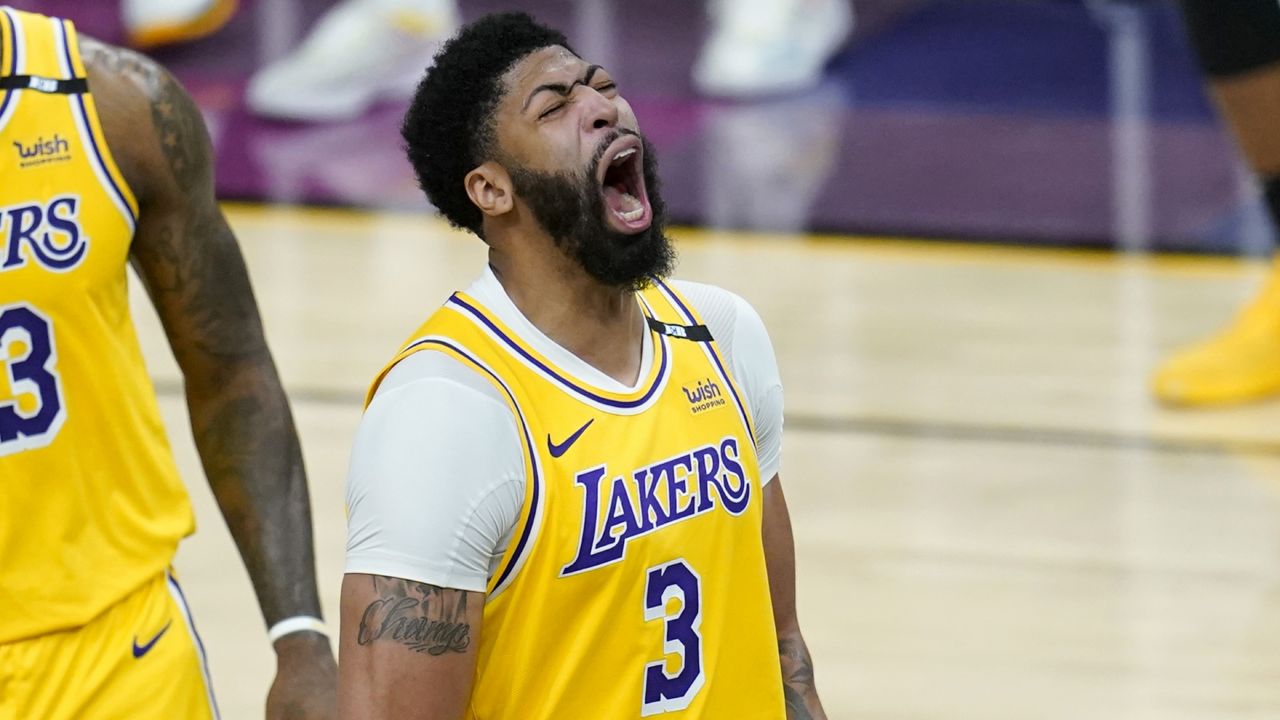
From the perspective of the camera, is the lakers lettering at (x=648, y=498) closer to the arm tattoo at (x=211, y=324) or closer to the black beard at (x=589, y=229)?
the black beard at (x=589, y=229)

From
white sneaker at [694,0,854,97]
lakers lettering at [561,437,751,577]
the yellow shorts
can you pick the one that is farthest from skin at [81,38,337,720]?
white sneaker at [694,0,854,97]

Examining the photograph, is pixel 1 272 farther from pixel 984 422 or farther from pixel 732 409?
pixel 984 422

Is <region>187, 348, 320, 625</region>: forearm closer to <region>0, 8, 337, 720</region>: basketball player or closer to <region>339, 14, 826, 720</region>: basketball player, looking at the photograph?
<region>0, 8, 337, 720</region>: basketball player

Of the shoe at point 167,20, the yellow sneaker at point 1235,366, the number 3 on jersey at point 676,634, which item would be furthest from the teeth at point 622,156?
the shoe at point 167,20

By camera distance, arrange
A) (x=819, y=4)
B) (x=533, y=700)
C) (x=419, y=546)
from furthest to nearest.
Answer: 1. (x=819, y=4)
2. (x=533, y=700)
3. (x=419, y=546)

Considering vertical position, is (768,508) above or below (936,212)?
above

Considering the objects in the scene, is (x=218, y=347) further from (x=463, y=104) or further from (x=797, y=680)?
(x=797, y=680)

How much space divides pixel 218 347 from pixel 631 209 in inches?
30.4

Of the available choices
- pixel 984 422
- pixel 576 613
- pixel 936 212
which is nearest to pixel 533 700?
pixel 576 613

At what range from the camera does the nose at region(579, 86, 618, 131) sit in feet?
6.57

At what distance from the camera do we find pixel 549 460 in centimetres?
191

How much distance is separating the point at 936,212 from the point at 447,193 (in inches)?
222

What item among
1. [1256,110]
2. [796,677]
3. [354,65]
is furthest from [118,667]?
[354,65]

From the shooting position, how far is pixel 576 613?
194 cm
